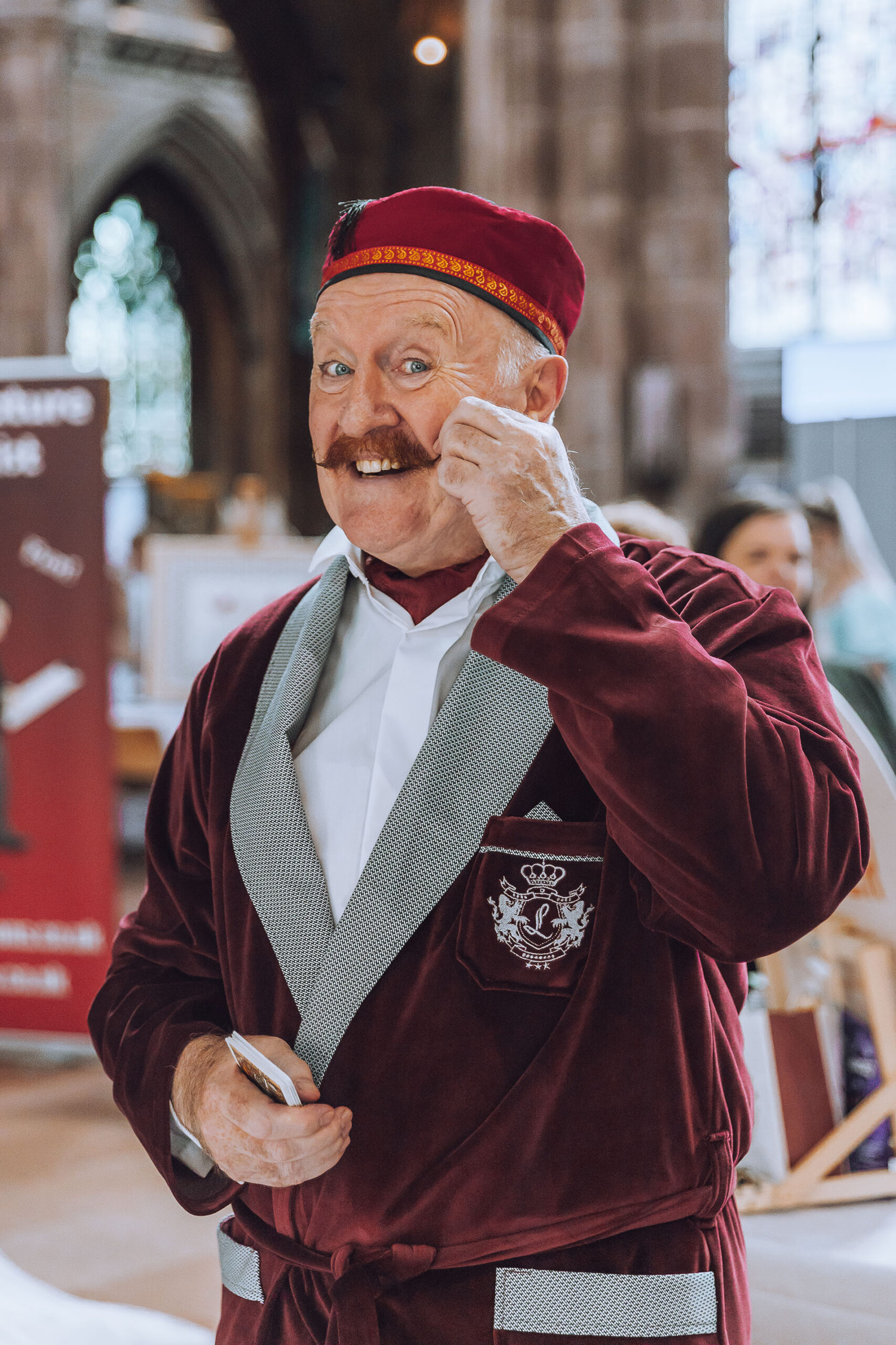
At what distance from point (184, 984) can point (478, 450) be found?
683mm

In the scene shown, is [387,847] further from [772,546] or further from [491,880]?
[772,546]

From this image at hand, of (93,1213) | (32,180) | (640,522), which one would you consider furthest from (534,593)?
(32,180)

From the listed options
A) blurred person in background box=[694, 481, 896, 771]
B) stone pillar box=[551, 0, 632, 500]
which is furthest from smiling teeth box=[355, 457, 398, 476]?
stone pillar box=[551, 0, 632, 500]

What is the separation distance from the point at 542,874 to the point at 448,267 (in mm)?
579

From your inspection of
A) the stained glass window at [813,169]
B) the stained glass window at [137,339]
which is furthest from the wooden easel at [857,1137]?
the stained glass window at [137,339]

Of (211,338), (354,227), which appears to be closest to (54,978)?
(354,227)

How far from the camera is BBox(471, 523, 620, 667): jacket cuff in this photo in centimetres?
109

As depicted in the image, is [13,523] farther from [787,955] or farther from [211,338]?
[211,338]

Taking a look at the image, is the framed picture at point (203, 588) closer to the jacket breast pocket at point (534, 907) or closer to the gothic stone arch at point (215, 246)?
the jacket breast pocket at point (534, 907)

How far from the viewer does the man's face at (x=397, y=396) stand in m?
1.28

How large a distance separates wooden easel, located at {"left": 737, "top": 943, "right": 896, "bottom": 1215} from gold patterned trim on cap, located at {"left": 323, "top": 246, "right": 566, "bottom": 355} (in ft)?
5.06

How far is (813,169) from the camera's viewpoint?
55.8 feet

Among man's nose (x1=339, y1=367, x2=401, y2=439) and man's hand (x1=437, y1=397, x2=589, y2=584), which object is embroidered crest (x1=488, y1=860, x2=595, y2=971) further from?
man's nose (x1=339, y1=367, x2=401, y2=439)

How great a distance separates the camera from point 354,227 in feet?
4.44
